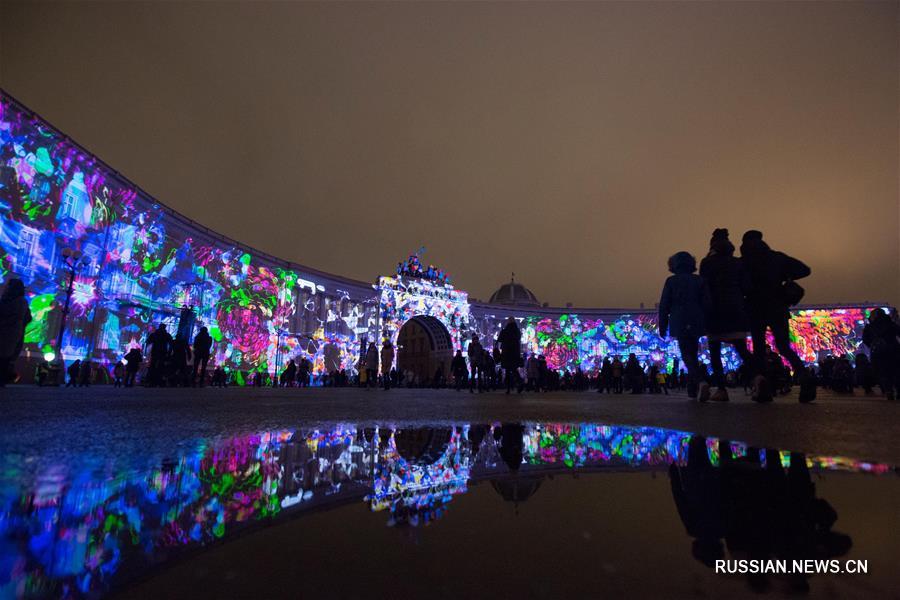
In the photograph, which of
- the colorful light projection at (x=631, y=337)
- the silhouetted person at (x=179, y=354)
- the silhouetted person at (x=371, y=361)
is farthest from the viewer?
the colorful light projection at (x=631, y=337)

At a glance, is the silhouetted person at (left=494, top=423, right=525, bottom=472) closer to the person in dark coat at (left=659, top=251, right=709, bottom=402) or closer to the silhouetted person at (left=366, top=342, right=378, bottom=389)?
the person in dark coat at (left=659, top=251, right=709, bottom=402)

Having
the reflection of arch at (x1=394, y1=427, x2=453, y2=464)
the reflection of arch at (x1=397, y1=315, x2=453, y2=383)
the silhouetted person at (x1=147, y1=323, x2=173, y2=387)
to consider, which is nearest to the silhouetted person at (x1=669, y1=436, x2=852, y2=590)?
the reflection of arch at (x1=394, y1=427, x2=453, y2=464)

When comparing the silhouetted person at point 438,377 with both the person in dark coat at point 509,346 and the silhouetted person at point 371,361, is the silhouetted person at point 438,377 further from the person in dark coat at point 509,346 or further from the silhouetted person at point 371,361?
the person in dark coat at point 509,346

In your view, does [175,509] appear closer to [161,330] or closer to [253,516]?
[253,516]

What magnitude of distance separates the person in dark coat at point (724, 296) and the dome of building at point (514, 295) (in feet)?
190

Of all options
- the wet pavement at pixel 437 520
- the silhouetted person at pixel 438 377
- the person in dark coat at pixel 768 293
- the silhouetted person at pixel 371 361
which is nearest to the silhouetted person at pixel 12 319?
the wet pavement at pixel 437 520

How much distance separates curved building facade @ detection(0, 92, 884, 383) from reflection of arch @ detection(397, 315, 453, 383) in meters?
0.68

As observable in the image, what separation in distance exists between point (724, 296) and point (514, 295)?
6015 centimetres

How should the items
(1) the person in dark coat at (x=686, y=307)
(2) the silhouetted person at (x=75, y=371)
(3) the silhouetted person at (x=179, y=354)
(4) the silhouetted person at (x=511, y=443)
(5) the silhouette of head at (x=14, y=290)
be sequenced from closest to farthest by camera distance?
(4) the silhouetted person at (x=511, y=443) < (1) the person in dark coat at (x=686, y=307) < (5) the silhouette of head at (x=14, y=290) < (3) the silhouetted person at (x=179, y=354) < (2) the silhouetted person at (x=75, y=371)

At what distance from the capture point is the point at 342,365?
121 ft

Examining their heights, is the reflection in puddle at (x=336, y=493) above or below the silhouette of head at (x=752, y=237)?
below

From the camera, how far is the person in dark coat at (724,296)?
526cm

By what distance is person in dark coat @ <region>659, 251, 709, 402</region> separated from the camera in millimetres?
5254

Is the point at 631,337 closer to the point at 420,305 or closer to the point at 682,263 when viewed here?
the point at 420,305
